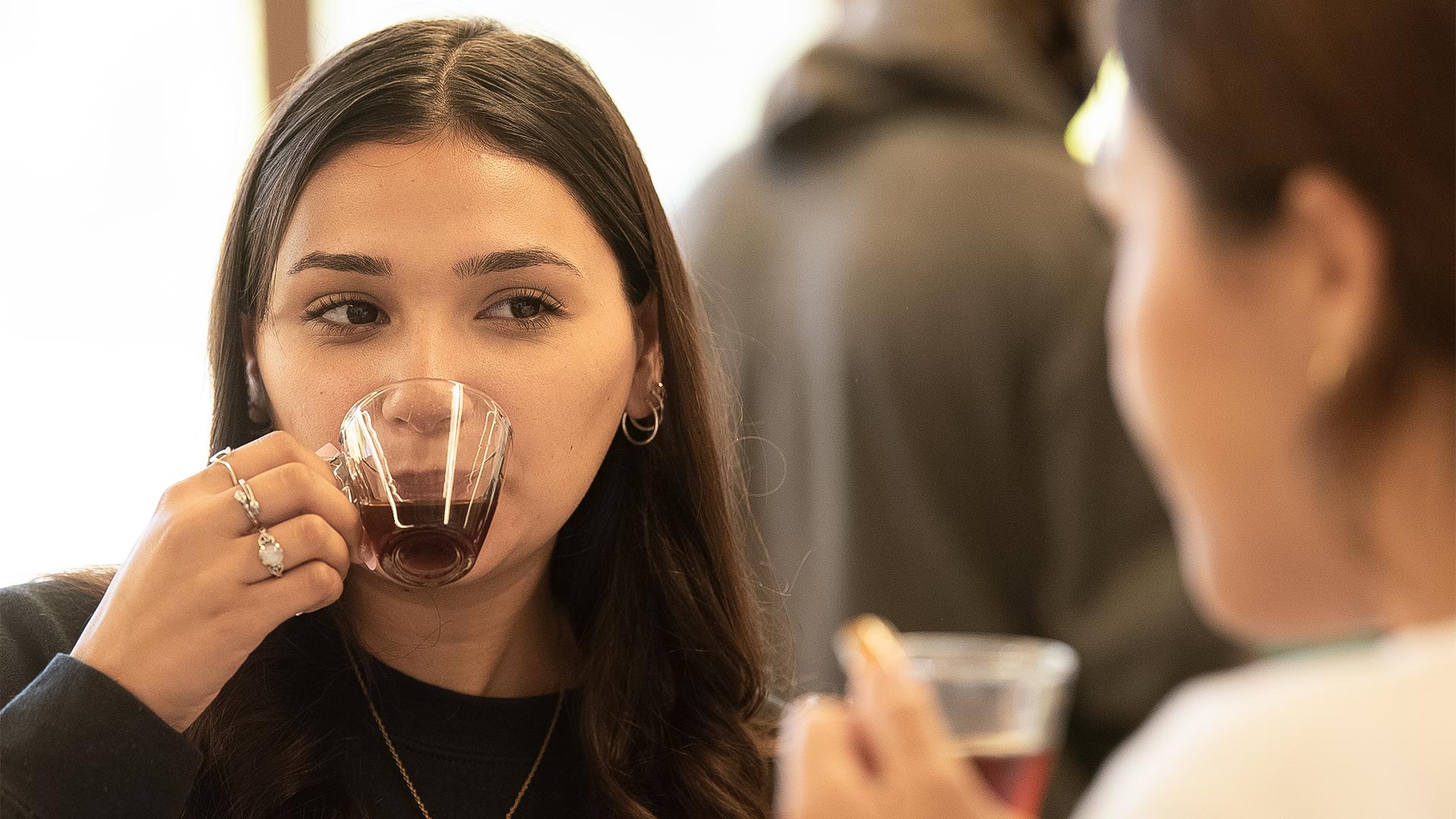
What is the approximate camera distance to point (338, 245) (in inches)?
61.7

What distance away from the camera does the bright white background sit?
3057 mm

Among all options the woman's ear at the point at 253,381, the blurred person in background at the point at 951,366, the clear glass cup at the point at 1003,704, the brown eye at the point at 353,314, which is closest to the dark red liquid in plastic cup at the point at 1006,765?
the clear glass cup at the point at 1003,704

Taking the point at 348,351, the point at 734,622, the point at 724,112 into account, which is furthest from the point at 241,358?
the point at 724,112

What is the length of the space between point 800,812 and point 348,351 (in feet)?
2.90

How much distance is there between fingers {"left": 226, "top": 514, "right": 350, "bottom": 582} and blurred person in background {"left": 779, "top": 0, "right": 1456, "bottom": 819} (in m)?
0.64

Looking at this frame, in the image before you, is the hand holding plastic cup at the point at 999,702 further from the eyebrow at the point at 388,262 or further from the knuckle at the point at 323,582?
the eyebrow at the point at 388,262

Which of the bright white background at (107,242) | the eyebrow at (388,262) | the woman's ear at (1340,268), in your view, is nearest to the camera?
the woman's ear at (1340,268)

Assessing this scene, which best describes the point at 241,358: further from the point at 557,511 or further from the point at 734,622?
the point at 734,622

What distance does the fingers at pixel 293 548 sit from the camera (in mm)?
1383

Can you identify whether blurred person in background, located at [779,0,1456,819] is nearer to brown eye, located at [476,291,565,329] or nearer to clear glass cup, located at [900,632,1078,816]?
clear glass cup, located at [900,632,1078,816]

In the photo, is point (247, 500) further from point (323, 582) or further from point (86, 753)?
point (86, 753)

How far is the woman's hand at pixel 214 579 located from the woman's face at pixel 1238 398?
→ 830 millimetres

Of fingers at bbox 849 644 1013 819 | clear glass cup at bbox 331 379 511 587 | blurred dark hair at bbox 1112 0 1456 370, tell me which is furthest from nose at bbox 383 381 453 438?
blurred dark hair at bbox 1112 0 1456 370

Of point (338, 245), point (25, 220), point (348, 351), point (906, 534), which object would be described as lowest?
point (906, 534)
